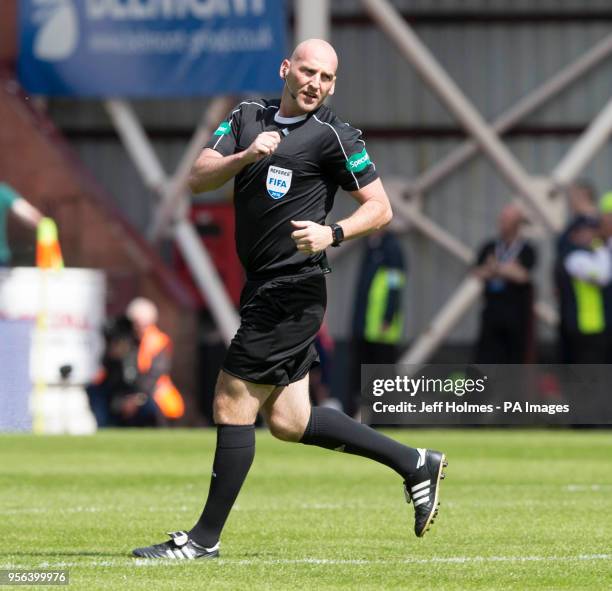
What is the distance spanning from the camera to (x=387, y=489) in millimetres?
11227

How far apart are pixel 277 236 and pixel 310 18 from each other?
12495 millimetres

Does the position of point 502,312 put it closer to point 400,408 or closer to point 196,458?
point 400,408

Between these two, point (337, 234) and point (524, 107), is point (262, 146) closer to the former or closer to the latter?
point (337, 234)

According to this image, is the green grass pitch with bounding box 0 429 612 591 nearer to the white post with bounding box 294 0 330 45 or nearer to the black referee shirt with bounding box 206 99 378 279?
the black referee shirt with bounding box 206 99 378 279

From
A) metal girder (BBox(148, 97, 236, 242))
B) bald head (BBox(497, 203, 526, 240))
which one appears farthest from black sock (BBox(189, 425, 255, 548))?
metal girder (BBox(148, 97, 236, 242))

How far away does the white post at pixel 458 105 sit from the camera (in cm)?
2045

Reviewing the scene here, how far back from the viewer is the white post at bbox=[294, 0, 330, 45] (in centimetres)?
1945

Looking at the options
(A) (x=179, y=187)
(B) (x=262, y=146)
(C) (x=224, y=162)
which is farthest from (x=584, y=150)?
(B) (x=262, y=146)

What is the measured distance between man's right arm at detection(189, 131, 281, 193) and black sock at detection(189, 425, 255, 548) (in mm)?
959

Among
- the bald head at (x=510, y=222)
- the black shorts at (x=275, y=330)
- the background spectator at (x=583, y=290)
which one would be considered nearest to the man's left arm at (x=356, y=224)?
the black shorts at (x=275, y=330)

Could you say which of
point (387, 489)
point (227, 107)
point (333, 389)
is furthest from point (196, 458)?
point (333, 389)

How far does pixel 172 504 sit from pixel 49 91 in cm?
1130

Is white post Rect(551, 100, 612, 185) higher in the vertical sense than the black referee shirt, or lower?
higher

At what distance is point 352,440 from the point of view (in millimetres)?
7617
